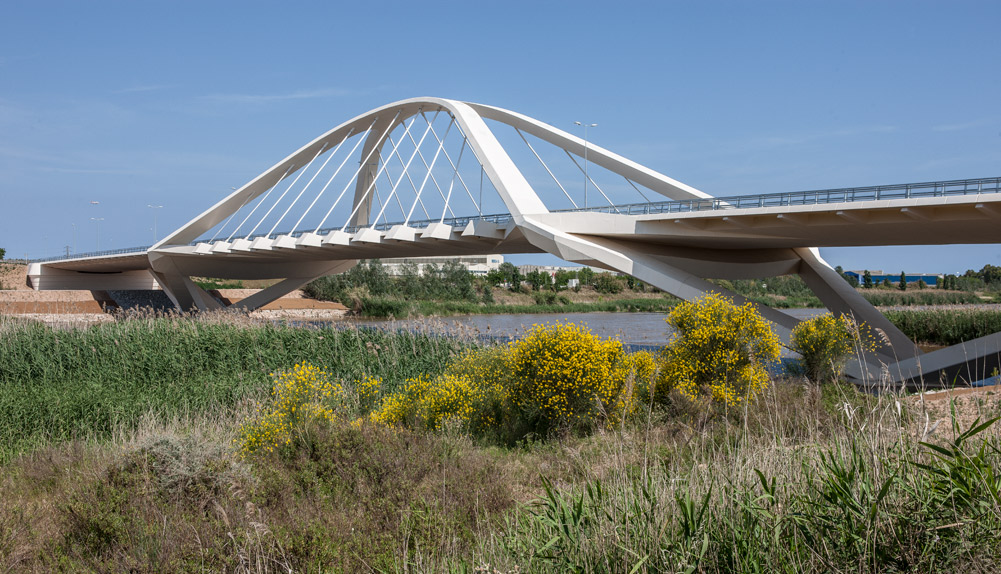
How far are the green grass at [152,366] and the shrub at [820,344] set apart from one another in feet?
24.6

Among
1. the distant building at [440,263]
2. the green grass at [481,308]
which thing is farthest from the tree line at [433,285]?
the distant building at [440,263]

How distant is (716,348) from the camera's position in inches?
434

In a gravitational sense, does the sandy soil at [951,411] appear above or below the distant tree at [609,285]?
below

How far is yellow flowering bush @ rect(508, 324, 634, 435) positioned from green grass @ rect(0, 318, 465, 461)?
360 centimetres

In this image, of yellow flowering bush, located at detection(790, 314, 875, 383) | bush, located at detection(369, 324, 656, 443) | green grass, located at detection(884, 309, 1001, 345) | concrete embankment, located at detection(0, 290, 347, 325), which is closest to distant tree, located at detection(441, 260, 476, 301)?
concrete embankment, located at detection(0, 290, 347, 325)

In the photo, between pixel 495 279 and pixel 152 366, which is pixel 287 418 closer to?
pixel 152 366

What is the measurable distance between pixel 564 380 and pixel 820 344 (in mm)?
8383

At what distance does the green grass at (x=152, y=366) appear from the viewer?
33.5ft

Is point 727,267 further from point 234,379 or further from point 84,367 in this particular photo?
point 84,367

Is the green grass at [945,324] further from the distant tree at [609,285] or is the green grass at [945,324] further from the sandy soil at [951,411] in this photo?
the distant tree at [609,285]

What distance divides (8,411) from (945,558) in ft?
38.9

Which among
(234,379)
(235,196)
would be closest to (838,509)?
(234,379)

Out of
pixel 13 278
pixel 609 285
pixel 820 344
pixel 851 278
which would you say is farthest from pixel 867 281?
pixel 13 278

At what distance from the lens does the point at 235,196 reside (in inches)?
1640
